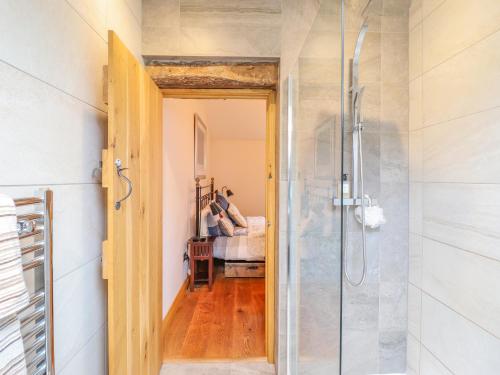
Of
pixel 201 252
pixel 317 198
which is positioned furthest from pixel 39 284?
pixel 201 252

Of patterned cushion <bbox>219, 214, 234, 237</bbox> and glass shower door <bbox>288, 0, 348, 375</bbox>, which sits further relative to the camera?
patterned cushion <bbox>219, 214, 234, 237</bbox>

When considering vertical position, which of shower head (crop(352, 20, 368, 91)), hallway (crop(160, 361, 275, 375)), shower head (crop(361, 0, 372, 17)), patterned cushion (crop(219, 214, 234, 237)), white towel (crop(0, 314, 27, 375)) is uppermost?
shower head (crop(361, 0, 372, 17))

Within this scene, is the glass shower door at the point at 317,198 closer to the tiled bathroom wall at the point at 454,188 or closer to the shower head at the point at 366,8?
the shower head at the point at 366,8

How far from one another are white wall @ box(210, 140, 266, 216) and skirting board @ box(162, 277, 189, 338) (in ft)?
10.0

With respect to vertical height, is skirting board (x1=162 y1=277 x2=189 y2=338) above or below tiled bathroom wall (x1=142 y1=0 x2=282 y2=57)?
below

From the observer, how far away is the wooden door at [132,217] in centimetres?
116

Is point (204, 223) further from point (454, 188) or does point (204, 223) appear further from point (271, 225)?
point (454, 188)

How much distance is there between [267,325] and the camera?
2014 millimetres

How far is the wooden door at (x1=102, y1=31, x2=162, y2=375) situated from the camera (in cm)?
116

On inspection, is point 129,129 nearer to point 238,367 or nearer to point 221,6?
point 221,6

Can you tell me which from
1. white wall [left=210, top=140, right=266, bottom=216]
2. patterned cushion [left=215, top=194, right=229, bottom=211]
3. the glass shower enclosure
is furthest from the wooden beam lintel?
white wall [left=210, top=140, right=266, bottom=216]

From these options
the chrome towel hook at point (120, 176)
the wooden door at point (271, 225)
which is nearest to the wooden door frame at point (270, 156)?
the wooden door at point (271, 225)

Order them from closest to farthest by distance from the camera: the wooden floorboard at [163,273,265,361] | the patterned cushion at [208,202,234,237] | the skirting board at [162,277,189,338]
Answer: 1. the wooden floorboard at [163,273,265,361]
2. the skirting board at [162,277,189,338]
3. the patterned cushion at [208,202,234,237]

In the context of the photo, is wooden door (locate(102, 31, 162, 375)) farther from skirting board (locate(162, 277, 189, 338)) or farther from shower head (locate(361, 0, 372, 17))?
shower head (locate(361, 0, 372, 17))
